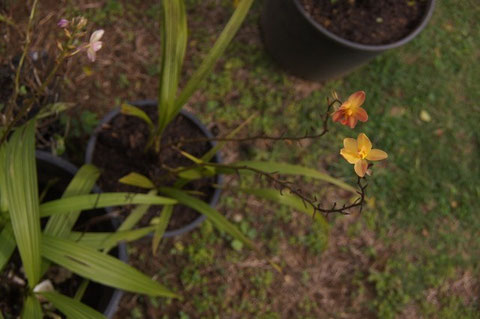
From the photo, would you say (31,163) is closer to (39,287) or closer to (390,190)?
(39,287)

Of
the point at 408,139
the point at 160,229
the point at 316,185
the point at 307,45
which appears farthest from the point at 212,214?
the point at 408,139

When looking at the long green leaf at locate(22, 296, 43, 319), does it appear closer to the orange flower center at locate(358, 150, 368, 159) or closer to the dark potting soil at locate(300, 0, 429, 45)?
the orange flower center at locate(358, 150, 368, 159)

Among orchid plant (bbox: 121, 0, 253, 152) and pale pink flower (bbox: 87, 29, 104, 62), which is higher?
pale pink flower (bbox: 87, 29, 104, 62)

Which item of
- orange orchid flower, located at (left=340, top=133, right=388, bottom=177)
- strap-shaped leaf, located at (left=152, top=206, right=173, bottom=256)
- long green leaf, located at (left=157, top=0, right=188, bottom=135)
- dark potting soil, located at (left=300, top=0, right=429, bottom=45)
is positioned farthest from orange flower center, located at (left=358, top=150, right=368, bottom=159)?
dark potting soil, located at (left=300, top=0, right=429, bottom=45)

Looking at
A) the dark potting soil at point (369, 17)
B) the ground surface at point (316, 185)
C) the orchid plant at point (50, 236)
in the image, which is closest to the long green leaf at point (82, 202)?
the orchid plant at point (50, 236)

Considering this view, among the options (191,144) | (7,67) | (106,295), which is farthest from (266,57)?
(106,295)

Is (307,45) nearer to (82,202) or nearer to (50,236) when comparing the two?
(82,202)
